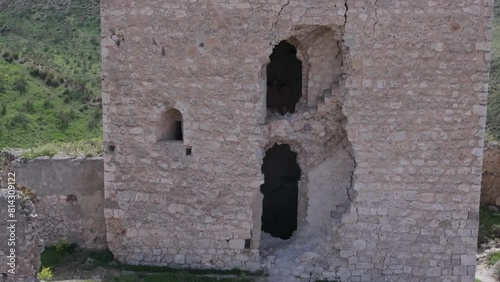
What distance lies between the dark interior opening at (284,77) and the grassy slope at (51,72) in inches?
383

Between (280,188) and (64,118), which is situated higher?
(64,118)

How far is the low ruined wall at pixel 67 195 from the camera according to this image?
10430 millimetres

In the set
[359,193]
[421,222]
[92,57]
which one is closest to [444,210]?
[421,222]

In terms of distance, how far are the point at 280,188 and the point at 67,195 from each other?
3.81 meters

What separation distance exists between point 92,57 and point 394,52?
18702mm

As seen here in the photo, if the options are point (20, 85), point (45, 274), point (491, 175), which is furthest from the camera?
point (20, 85)

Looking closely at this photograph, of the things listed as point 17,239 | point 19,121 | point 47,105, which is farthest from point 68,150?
point 47,105

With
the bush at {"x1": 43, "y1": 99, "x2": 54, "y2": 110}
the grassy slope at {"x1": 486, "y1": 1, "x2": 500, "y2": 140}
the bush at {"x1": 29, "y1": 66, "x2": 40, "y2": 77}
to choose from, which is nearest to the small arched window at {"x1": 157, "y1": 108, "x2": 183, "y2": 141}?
the bush at {"x1": 43, "y1": 99, "x2": 54, "y2": 110}

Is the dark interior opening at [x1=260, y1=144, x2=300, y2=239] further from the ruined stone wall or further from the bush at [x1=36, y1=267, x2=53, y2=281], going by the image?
the bush at [x1=36, y1=267, x2=53, y2=281]

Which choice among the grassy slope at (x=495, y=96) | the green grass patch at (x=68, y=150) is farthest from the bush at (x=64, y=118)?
the grassy slope at (x=495, y=96)

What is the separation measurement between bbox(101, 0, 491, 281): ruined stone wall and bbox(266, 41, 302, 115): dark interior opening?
1889mm

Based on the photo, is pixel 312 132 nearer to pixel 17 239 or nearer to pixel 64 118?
pixel 17 239

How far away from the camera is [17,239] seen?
8125mm

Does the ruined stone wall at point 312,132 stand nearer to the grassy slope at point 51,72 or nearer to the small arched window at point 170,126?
the small arched window at point 170,126
